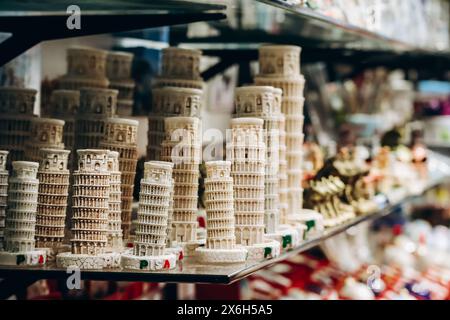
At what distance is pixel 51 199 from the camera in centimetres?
195

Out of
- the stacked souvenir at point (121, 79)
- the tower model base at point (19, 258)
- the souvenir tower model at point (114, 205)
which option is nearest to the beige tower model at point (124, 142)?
the souvenir tower model at point (114, 205)

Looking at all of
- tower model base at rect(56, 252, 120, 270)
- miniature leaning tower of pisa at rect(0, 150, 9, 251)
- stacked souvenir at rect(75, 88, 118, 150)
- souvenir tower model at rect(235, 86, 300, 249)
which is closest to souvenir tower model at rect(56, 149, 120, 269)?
tower model base at rect(56, 252, 120, 270)

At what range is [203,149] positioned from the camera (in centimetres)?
218

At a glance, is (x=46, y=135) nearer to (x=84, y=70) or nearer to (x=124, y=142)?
(x=124, y=142)

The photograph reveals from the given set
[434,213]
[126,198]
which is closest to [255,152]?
[126,198]

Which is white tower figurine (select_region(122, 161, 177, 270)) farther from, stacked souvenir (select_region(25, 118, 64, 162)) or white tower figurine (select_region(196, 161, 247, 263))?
stacked souvenir (select_region(25, 118, 64, 162))

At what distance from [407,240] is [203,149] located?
123 inches

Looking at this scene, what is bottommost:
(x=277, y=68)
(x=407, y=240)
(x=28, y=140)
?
(x=407, y=240)

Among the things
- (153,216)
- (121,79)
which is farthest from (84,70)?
(153,216)

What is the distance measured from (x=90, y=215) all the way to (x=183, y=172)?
0.29m

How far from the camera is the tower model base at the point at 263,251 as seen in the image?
209cm
